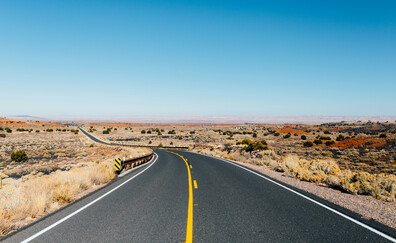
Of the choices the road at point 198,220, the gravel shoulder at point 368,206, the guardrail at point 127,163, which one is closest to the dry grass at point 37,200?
the road at point 198,220

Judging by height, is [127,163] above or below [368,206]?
below

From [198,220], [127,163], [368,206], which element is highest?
[198,220]

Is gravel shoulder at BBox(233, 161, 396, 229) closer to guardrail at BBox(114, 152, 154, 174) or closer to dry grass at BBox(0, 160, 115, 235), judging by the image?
dry grass at BBox(0, 160, 115, 235)

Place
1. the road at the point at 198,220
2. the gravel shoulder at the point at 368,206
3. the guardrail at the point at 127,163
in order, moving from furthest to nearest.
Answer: the guardrail at the point at 127,163 → the gravel shoulder at the point at 368,206 → the road at the point at 198,220

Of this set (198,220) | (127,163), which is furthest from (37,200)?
(127,163)

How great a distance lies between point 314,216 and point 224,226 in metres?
2.70

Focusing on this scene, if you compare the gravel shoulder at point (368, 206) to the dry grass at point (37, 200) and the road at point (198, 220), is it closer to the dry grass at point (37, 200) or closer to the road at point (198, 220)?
the road at point (198, 220)

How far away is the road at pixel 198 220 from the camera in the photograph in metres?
4.87

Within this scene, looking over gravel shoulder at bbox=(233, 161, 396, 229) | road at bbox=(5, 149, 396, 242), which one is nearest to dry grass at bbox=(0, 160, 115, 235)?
road at bbox=(5, 149, 396, 242)

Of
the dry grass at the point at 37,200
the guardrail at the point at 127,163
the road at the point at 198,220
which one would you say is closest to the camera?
the road at the point at 198,220

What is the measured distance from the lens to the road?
4871 mm

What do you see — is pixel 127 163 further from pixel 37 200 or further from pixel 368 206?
pixel 368 206

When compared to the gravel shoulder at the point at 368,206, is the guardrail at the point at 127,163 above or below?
below

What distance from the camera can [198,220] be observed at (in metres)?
5.87
